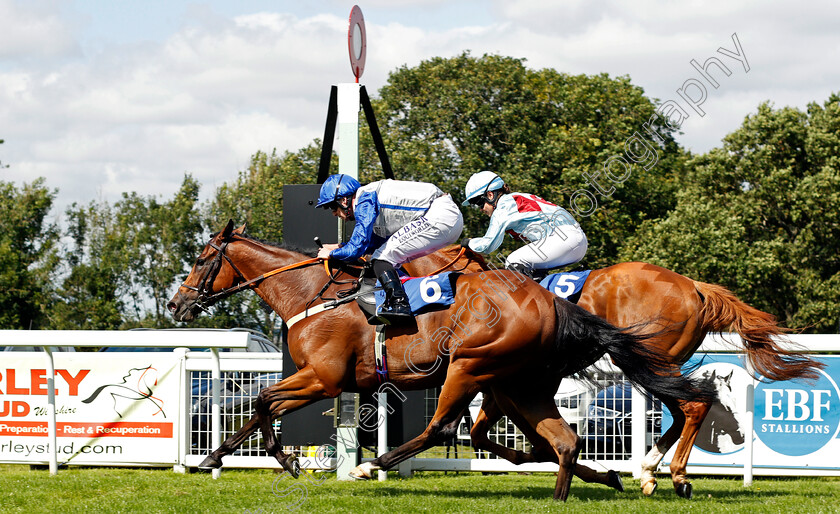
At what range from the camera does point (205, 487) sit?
20.5 ft

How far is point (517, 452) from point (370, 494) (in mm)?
1105

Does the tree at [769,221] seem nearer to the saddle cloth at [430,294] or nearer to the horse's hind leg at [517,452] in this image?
the horse's hind leg at [517,452]

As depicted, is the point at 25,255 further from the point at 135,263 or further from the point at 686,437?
the point at 686,437

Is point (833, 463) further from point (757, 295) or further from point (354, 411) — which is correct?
point (757, 295)

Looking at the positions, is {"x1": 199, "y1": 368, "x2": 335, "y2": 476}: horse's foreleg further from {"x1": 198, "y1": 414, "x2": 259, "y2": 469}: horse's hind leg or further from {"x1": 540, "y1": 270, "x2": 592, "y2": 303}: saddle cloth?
{"x1": 540, "y1": 270, "x2": 592, "y2": 303}: saddle cloth

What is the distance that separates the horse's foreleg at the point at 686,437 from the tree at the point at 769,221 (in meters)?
17.3

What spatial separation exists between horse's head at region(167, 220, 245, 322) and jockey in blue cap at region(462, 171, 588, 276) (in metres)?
1.71

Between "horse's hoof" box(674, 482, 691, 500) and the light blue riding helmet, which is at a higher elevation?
the light blue riding helmet

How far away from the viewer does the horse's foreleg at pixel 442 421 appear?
526cm

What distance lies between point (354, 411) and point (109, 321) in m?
32.2

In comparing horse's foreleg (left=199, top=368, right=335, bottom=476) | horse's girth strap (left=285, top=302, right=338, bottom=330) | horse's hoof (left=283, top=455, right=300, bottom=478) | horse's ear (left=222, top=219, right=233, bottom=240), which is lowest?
horse's hoof (left=283, top=455, right=300, bottom=478)

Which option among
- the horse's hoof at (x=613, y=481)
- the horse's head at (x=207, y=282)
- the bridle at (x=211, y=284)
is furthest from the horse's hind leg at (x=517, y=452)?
the horse's head at (x=207, y=282)

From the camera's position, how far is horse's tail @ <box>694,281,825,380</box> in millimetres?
6023

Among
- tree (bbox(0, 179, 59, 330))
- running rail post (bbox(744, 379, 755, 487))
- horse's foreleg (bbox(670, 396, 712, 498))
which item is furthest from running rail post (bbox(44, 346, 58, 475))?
tree (bbox(0, 179, 59, 330))
